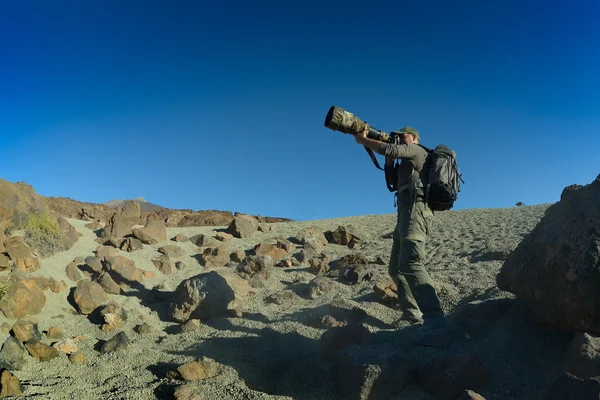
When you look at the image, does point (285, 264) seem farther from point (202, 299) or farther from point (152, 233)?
point (152, 233)

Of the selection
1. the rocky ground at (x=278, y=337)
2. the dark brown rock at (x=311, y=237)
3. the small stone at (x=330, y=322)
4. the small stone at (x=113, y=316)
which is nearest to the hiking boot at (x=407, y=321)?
the rocky ground at (x=278, y=337)

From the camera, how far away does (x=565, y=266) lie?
148 inches

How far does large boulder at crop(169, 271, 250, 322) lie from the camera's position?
5883 mm

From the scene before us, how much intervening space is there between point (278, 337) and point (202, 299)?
130cm

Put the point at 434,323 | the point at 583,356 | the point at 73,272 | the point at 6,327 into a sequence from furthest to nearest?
1. the point at 73,272
2. the point at 6,327
3. the point at 434,323
4. the point at 583,356

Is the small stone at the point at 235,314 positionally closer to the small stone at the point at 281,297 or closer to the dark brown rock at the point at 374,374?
the small stone at the point at 281,297

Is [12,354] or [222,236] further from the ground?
[222,236]

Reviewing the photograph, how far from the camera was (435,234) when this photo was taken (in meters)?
10.8

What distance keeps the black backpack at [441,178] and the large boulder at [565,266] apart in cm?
84

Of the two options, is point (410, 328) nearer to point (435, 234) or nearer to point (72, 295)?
point (72, 295)

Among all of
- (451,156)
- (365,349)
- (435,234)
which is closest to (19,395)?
(365,349)

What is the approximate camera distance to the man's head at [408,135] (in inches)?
201

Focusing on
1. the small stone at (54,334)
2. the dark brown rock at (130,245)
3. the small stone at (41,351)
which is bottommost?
the small stone at (41,351)

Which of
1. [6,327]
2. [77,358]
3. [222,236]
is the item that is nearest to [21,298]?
[6,327]
